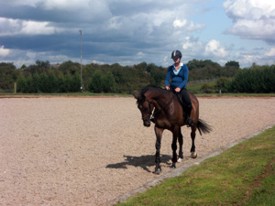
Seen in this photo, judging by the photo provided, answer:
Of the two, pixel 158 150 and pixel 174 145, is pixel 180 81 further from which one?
pixel 158 150

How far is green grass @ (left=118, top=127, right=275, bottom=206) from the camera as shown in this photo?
5.86 metres

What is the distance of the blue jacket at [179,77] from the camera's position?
8.95m

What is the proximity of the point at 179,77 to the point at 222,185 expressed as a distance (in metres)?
3.06

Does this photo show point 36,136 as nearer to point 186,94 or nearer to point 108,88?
point 186,94

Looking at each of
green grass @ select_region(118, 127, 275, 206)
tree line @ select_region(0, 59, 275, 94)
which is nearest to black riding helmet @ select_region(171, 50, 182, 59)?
green grass @ select_region(118, 127, 275, 206)

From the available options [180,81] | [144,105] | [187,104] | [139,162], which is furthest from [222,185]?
[139,162]

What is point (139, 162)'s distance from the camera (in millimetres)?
9531

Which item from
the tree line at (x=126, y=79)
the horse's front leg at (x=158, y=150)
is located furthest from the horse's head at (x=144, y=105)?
the tree line at (x=126, y=79)

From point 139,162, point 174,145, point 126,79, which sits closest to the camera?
point 174,145

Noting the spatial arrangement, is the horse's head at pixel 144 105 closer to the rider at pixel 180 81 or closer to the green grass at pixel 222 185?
the rider at pixel 180 81

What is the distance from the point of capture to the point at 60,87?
58.2 meters

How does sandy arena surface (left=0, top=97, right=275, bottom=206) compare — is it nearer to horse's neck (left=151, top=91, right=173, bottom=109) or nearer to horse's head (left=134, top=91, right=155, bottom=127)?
A: horse's head (left=134, top=91, right=155, bottom=127)

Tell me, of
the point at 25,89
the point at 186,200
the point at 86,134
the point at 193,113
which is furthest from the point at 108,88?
the point at 186,200

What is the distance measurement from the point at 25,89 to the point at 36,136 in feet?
160
